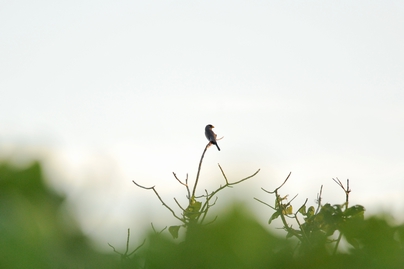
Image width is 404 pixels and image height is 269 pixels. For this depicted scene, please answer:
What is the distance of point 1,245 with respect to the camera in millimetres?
1537

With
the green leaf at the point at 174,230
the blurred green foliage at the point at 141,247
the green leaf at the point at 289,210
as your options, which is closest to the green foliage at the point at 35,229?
the blurred green foliage at the point at 141,247

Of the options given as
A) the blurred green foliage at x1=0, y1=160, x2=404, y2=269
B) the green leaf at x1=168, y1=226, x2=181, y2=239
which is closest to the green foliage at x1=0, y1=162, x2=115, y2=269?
the blurred green foliage at x1=0, y1=160, x2=404, y2=269

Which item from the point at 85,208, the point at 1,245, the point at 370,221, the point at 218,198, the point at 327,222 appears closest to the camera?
the point at 1,245

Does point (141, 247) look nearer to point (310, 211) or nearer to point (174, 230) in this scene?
point (174, 230)

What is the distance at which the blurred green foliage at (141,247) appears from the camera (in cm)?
156

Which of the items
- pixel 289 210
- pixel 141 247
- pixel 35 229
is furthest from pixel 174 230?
pixel 289 210

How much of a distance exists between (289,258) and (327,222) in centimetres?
252

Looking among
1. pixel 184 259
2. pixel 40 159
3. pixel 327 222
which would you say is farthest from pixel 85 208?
pixel 327 222

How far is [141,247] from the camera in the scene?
182cm

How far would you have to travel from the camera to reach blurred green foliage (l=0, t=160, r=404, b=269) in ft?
5.10

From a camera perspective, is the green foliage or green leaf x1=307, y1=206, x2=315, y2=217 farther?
green leaf x1=307, y1=206, x2=315, y2=217

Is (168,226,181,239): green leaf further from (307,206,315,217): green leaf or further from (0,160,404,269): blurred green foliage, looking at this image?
(307,206,315,217): green leaf

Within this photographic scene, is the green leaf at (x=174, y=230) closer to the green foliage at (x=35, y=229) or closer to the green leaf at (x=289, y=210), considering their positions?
the green foliage at (x=35, y=229)

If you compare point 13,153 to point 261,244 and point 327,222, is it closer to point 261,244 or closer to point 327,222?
point 261,244
